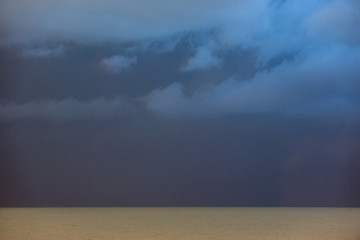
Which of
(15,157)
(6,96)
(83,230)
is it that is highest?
(6,96)

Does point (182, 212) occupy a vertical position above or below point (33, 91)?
below

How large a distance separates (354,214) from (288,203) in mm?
474

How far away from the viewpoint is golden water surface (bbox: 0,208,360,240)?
414 cm

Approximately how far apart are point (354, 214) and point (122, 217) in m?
1.60

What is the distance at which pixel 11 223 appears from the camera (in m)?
4.18

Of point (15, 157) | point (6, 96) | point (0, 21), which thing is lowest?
point (15, 157)

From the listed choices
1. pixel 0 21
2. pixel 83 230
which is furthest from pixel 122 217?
pixel 0 21

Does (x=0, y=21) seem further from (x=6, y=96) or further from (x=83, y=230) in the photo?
(x=83, y=230)

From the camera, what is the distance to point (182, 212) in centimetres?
423

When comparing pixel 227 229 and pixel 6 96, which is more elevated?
pixel 6 96

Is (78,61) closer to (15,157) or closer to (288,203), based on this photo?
(15,157)

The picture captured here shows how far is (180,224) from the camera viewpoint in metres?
4.18

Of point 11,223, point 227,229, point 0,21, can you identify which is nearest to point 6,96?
point 0,21

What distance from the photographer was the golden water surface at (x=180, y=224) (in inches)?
163
